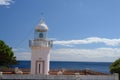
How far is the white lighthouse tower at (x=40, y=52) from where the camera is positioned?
3222cm

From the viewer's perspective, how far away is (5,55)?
4084cm

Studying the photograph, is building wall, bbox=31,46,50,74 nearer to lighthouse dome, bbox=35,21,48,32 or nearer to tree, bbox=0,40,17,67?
lighthouse dome, bbox=35,21,48,32

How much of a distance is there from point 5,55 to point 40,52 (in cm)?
982

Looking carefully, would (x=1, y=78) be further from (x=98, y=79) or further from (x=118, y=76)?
(x=118, y=76)

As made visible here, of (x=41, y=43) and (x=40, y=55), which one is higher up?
(x=41, y=43)

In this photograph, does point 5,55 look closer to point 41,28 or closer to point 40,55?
point 40,55

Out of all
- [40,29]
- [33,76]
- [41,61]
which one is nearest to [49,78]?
[33,76]

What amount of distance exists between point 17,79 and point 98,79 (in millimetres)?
7024

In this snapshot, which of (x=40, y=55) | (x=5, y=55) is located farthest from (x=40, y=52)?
(x=5, y=55)

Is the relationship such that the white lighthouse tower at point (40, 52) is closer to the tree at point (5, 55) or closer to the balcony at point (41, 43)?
the balcony at point (41, 43)

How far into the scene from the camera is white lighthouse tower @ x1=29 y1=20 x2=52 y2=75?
32.2 metres

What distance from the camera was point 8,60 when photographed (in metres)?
42.1

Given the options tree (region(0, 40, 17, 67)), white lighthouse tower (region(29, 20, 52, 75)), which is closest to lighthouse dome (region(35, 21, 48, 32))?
white lighthouse tower (region(29, 20, 52, 75))

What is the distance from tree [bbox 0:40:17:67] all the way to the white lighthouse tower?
8653mm
